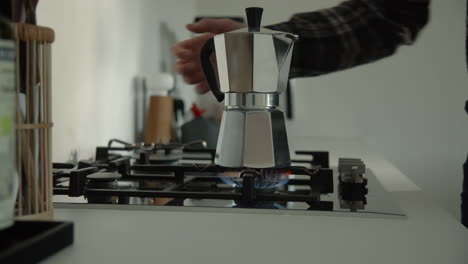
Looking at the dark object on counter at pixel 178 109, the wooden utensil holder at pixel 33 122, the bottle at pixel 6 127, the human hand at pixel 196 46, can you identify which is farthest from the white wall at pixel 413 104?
the bottle at pixel 6 127

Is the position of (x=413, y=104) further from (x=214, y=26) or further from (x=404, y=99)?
(x=214, y=26)

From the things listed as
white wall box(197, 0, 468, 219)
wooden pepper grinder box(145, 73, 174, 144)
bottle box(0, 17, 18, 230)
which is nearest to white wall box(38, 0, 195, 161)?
wooden pepper grinder box(145, 73, 174, 144)

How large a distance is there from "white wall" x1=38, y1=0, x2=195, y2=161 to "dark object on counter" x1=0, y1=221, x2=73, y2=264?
582 millimetres

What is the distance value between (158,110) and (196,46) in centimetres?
43

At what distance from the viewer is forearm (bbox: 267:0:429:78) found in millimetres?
1416

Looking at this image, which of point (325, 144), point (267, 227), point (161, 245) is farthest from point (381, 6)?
point (161, 245)

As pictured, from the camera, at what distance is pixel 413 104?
2197 mm

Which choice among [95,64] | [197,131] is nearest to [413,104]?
[197,131]

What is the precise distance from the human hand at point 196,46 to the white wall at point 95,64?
0.64 ft

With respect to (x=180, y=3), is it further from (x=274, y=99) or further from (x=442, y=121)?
(x=274, y=99)

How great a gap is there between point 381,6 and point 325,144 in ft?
1.84

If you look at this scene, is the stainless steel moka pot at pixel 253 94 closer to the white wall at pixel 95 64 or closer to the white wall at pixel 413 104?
the white wall at pixel 95 64

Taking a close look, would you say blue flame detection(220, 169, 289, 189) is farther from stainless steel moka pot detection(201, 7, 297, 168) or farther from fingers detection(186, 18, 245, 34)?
fingers detection(186, 18, 245, 34)

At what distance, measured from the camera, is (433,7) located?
2180 mm
